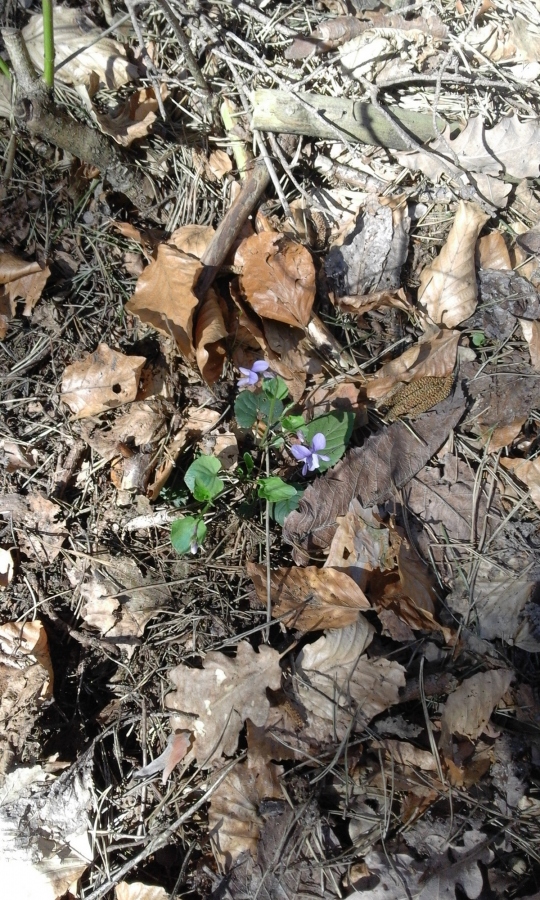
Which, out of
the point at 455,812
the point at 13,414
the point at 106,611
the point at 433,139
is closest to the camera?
the point at 455,812

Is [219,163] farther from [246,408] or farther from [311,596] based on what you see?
[311,596]

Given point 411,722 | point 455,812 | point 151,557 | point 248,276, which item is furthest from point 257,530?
point 455,812

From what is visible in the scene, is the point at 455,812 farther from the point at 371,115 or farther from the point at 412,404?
the point at 371,115

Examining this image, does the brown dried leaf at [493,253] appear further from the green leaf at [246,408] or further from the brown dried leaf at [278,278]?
the green leaf at [246,408]

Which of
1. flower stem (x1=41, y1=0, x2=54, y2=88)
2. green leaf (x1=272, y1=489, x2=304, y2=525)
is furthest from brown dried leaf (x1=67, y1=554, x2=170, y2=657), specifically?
flower stem (x1=41, y1=0, x2=54, y2=88)

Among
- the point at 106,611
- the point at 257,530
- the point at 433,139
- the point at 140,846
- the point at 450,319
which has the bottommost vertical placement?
the point at 140,846

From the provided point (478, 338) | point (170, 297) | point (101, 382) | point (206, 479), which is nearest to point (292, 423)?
point (206, 479)

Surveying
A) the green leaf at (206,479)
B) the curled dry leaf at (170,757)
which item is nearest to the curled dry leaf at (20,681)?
the curled dry leaf at (170,757)
